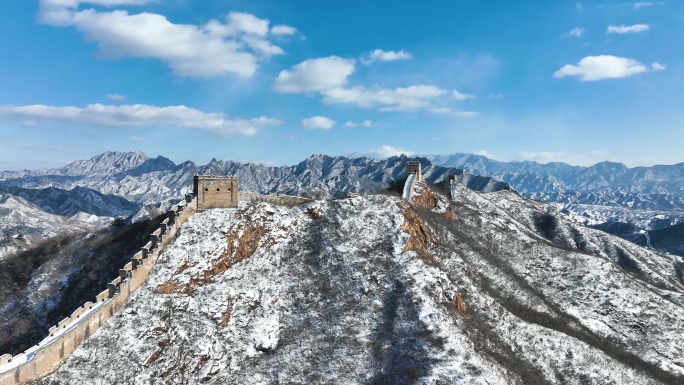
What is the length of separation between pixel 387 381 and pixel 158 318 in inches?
883

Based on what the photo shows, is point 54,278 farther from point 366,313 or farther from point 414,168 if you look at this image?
point 414,168

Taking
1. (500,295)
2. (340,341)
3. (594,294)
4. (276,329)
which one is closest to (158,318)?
(276,329)

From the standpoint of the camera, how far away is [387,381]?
3809cm

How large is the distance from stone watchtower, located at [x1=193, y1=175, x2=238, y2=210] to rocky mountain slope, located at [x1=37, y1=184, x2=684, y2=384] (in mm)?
1414

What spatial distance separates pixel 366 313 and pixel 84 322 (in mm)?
25862

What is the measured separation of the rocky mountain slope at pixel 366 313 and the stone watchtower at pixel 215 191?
1414mm

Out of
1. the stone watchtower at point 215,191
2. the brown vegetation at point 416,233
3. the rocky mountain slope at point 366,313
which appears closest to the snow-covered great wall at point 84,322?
the rocky mountain slope at point 366,313

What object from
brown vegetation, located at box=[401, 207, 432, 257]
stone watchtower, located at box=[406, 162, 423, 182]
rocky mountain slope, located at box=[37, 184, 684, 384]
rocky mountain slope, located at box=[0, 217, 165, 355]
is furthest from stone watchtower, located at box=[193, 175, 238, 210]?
stone watchtower, located at box=[406, 162, 423, 182]

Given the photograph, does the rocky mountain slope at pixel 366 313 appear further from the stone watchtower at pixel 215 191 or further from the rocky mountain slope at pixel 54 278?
the rocky mountain slope at pixel 54 278

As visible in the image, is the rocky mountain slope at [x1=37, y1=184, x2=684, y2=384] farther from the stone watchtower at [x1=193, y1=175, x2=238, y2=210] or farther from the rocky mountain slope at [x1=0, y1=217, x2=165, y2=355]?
the rocky mountain slope at [x1=0, y1=217, x2=165, y2=355]

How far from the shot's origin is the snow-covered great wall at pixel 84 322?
34.6 metres

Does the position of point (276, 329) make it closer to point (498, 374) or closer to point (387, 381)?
point (387, 381)

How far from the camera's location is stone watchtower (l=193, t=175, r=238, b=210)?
179 ft

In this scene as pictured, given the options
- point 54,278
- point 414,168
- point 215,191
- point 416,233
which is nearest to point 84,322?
point 215,191
